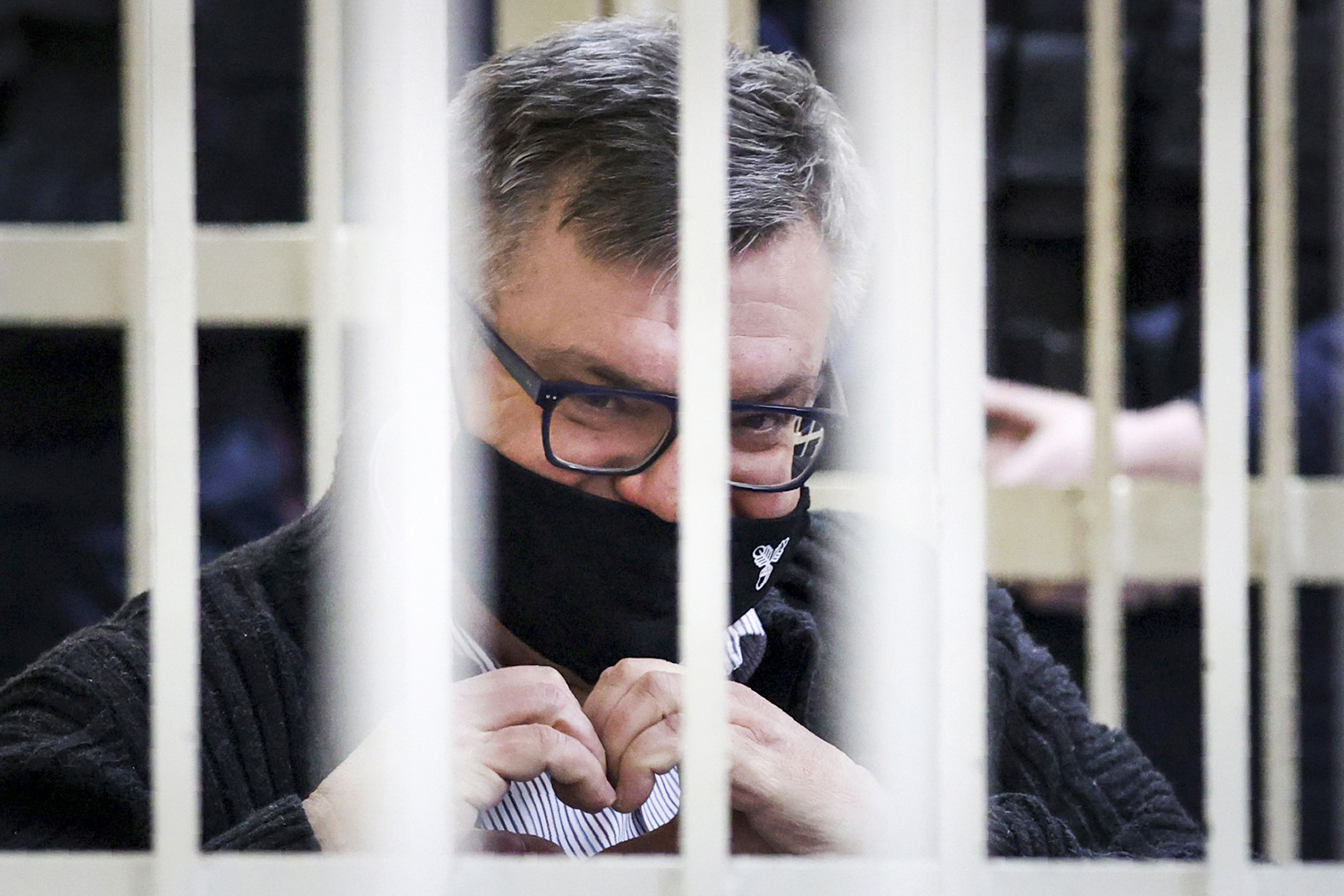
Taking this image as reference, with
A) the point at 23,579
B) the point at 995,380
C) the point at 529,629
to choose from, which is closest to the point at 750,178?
the point at 529,629

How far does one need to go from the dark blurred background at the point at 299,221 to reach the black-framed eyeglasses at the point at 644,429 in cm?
65

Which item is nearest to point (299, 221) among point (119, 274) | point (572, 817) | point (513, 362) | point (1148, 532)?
point (119, 274)

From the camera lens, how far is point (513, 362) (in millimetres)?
739

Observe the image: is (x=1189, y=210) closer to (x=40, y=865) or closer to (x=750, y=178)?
(x=750, y=178)

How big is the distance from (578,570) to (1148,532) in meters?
0.97

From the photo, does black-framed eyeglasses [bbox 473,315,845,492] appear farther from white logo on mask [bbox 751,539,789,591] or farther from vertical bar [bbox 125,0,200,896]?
vertical bar [bbox 125,0,200,896]

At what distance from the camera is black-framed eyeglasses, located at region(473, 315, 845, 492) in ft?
2.32

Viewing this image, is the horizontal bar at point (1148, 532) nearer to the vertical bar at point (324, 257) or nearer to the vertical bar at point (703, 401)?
the vertical bar at point (324, 257)

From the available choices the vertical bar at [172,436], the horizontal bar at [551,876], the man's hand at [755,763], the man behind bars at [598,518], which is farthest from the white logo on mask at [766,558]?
the vertical bar at [172,436]

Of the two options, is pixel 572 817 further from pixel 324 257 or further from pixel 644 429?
pixel 324 257

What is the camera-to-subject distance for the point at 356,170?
109 centimetres

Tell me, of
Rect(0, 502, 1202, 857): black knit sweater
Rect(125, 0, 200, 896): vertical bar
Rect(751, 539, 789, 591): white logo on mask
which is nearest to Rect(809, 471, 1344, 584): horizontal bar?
Rect(0, 502, 1202, 857): black knit sweater

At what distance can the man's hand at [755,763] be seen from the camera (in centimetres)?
62

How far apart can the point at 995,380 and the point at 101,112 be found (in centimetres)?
131
